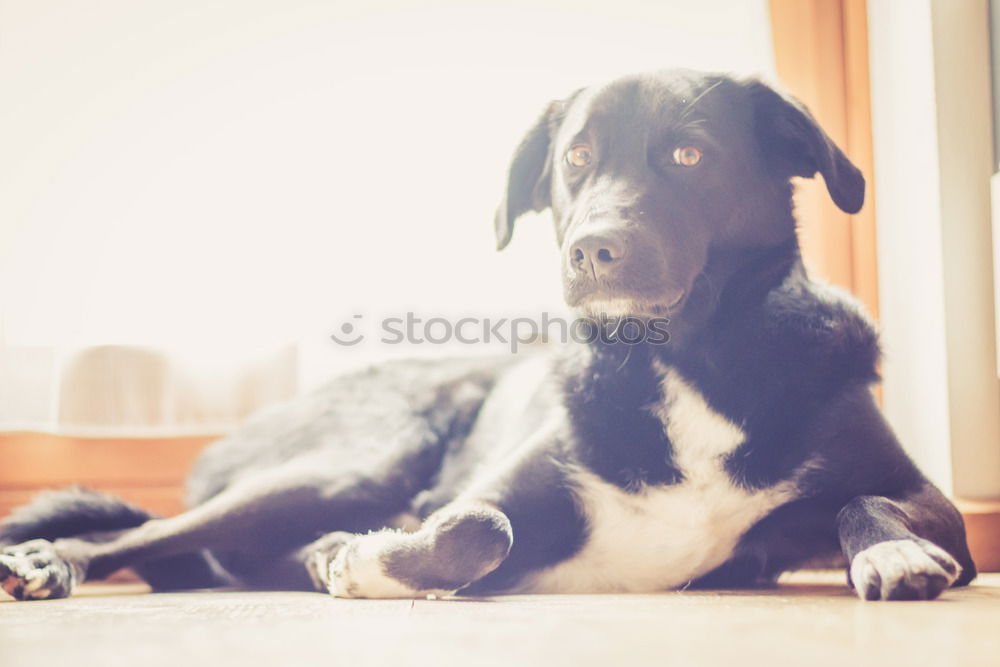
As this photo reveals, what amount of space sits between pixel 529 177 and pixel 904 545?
1188 millimetres

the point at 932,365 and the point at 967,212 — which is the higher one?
the point at 967,212

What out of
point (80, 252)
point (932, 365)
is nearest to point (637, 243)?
point (932, 365)

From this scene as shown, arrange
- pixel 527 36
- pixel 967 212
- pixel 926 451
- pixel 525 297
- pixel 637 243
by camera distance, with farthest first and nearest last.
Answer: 1. pixel 527 36
2. pixel 525 297
3. pixel 926 451
4. pixel 967 212
5. pixel 637 243

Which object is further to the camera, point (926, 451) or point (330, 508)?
point (926, 451)

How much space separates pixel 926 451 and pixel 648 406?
1162 millimetres

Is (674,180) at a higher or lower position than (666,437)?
higher

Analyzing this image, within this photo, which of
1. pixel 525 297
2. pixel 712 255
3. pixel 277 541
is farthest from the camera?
pixel 525 297

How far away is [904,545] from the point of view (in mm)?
1377

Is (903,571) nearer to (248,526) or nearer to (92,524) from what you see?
(248,526)

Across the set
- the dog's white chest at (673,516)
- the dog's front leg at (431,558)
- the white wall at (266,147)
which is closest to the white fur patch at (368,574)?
the dog's front leg at (431,558)

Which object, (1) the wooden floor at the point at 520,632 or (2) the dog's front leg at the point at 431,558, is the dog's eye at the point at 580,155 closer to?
(2) the dog's front leg at the point at 431,558

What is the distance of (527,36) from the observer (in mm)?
3678

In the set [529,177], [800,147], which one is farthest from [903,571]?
[529,177]

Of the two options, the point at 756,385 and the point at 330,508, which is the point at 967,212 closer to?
the point at 756,385
